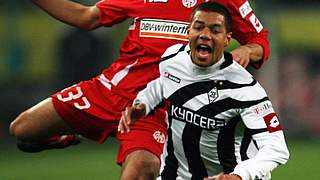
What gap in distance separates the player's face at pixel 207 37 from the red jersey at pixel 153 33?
70cm

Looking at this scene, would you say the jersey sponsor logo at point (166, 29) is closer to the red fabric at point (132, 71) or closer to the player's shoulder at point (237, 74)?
the red fabric at point (132, 71)

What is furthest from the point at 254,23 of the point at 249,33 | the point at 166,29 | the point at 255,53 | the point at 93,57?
the point at 93,57

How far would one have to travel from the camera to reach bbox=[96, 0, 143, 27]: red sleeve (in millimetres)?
7109

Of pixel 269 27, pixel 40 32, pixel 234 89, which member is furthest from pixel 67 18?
pixel 269 27

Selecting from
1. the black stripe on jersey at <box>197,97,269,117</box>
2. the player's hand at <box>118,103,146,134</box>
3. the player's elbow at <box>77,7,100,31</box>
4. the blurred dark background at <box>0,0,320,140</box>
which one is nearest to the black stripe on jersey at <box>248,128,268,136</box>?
the black stripe on jersey at <box>197,97,269,117</box>

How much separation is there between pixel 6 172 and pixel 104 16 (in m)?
4.04

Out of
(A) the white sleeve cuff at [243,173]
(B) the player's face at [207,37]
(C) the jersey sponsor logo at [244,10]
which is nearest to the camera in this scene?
(A) the white sleeve cuff at [243,173]

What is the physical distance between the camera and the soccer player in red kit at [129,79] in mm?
6781

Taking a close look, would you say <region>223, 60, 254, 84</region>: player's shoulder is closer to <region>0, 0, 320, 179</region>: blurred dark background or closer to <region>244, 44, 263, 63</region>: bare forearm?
<region>244, 44, 263, 63</region>: bare forearm

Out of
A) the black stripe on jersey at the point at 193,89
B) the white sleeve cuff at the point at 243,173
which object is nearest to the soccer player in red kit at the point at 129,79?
the black stripe on jersey at the point at 193,89

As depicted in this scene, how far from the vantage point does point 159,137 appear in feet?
22.4

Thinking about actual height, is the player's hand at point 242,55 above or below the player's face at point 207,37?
below

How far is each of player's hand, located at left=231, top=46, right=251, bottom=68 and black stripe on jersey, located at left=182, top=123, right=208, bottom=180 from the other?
1.62 feet

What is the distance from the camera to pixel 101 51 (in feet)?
41.4
